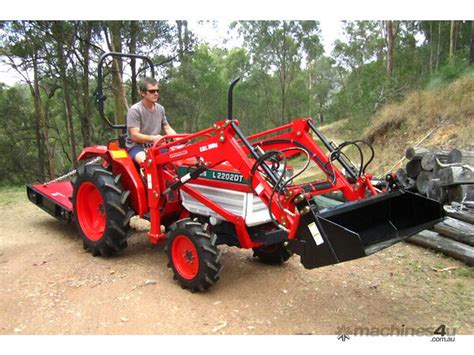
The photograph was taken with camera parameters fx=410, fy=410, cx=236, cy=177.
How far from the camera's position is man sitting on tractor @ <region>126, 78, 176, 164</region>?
14.6 feet

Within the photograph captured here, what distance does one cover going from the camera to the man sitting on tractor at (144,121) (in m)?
4.45

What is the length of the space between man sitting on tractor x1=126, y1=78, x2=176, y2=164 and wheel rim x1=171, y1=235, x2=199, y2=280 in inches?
43.2

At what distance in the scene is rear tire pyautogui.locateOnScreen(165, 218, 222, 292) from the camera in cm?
353

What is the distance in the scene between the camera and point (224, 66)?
99.8ft

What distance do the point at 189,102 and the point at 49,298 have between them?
47.2 ft

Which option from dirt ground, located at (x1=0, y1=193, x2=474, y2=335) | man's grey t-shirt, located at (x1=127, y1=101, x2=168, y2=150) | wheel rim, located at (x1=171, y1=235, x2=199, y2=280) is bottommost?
dirt ground, located at (x1=0, y1=193, x2=474, y2=335)

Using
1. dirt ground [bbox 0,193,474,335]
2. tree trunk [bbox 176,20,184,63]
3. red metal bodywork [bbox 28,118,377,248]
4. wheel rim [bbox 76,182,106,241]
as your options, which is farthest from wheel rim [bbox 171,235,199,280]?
tree trunk [bbox 176,20,184,63]

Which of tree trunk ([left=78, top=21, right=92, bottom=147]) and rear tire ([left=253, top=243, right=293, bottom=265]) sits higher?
tree trunk ([left=78, top=21, right=92, bottom=147])

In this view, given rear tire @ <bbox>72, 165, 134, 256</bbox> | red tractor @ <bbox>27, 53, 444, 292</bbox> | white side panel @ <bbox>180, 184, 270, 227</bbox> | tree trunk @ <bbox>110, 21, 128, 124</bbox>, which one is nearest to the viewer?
red tractor @ <bbox>27, 53, 444, 292</bbox>

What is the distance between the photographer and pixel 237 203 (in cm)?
382

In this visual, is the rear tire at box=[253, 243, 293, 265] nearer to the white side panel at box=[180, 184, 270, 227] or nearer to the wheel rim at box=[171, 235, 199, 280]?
the white side panel at box=[180, 184, 270, 227]

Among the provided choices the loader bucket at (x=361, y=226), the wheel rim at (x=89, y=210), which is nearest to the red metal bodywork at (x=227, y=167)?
the loader bucket at (x=361, y=226)

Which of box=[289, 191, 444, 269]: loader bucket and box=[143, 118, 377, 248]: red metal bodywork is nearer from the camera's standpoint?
box=[289, 191, 444, 269]: loader bucket

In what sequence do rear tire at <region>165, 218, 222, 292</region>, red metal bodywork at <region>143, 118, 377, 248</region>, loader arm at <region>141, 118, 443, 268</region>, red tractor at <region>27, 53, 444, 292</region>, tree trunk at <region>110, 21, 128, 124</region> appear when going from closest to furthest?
loader arm at <region>141, 118, 443, 268</region> < red tractor at <region>27, 53, 444, 292</region> < red metal bodywork at <region>143, 118, 377, 248</region> < rear tire at <region>165, 218, 222, 292</region> < tree trunk at <region>110, 21, 128, 124</region>
